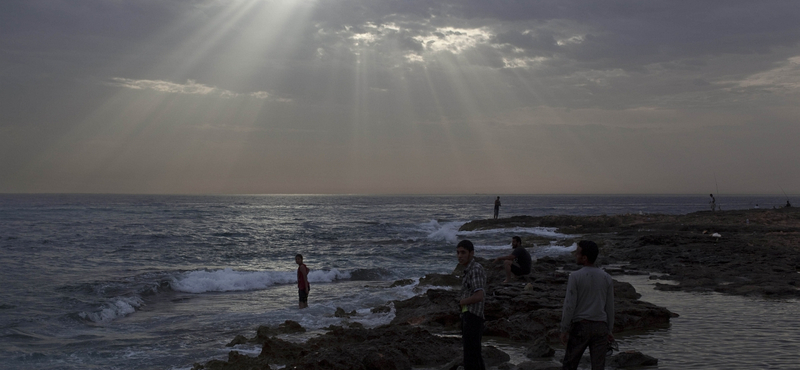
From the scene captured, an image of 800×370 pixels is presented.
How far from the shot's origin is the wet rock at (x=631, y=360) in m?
6.71

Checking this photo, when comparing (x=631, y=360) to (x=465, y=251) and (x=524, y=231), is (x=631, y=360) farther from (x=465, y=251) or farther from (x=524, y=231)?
(x=524, y=231)

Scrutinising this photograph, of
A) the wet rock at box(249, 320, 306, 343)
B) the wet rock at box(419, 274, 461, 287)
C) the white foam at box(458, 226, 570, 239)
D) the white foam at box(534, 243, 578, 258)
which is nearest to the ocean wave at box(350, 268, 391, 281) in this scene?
the wet rock at box(419, 274, 461, 287)

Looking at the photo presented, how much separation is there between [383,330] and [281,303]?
6.71 metres

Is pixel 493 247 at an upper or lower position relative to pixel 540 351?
lower

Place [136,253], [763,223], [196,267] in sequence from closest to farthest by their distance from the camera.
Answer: [196,267] → [136,253] → [763,223]

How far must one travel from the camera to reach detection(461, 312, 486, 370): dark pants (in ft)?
Result: 19.3

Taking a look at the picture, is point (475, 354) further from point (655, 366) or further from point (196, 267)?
point (196, 267)

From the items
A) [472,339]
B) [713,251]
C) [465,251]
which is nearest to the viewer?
[465,251]

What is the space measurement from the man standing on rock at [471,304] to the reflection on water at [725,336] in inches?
103

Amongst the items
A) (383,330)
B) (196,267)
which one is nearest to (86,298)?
(196,267)

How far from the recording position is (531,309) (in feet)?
33.4

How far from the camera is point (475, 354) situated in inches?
234

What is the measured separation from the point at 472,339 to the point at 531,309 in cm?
466

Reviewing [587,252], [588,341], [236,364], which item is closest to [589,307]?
[588,341]
